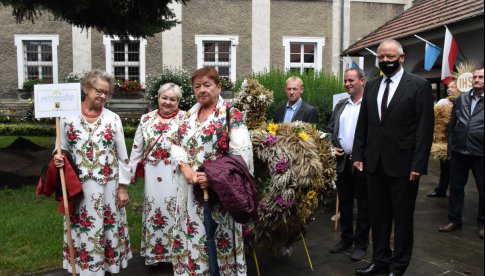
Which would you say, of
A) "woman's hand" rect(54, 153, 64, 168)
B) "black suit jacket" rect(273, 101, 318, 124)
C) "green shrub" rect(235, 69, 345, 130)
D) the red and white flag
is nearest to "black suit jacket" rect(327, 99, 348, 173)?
"black suit jacket" rect(273, 101, 318, 124)

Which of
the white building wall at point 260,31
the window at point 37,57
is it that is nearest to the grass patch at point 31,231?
the window at point 37,57

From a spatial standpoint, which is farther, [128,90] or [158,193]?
[128,90]

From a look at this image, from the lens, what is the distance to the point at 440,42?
11820 mm

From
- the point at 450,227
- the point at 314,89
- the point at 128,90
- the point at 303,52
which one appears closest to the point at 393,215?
the point at 450,227

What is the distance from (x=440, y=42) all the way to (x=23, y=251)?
436 inches

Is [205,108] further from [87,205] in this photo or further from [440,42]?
[440,42]

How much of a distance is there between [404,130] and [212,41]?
15287 millimetres

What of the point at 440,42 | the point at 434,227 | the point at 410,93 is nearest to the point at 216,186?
the point at 410,93

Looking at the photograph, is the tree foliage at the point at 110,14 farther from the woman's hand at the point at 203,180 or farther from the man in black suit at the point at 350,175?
the woman's hand at the point at 203,180

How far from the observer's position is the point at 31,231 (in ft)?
19.0

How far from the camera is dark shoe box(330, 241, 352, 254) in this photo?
195 inches

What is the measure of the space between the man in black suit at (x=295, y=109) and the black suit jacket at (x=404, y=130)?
1695 millimetres

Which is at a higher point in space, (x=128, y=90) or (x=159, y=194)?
(x=128, y=90)

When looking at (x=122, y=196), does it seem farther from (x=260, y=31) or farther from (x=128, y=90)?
(x=260, y=31)
